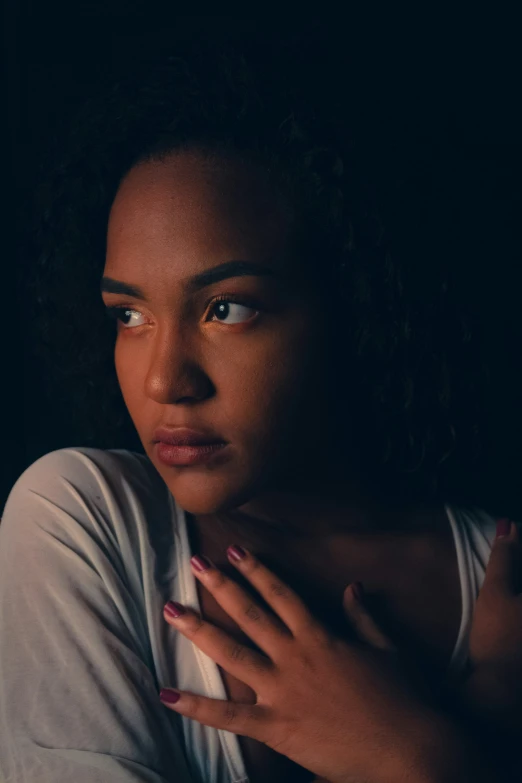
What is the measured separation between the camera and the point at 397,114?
1.23 meters

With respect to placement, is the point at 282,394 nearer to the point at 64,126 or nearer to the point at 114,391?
the point at 114,391

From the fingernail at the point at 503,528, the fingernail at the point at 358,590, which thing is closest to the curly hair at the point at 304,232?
the fingernail at the point at 503,528

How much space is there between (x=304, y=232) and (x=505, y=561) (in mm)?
636

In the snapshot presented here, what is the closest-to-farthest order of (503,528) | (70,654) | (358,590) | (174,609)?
(70,654)
(174,609)
(358,590)
(503,528)

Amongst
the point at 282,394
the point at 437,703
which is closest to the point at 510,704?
the point at 437,703

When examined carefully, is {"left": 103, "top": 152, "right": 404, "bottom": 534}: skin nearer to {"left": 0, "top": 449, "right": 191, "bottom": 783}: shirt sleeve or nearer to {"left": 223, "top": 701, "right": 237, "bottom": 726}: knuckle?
{"left": 0, "top": 449, "right": 191, "bottom": 783}: shirt sleeve

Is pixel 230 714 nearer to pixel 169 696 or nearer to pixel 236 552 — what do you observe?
pixel 169 696

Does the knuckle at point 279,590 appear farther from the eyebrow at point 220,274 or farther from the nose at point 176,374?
the eyebrow at point 220,274

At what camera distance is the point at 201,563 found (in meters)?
1.11

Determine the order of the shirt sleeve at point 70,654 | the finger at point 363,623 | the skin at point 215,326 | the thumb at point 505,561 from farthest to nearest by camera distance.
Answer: the thumb at point 505,561
the finger at point 363,623
the skin at point 215,326
the shirt sleeve at point 70,654

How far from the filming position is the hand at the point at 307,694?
3.33 ft

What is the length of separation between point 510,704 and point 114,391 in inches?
34.5

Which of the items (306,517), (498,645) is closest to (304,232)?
(306,517)

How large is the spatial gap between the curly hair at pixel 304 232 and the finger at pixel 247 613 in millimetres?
360
